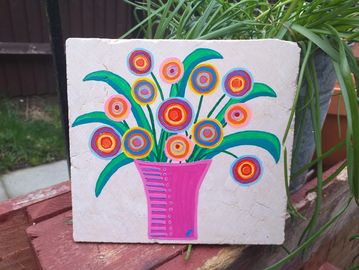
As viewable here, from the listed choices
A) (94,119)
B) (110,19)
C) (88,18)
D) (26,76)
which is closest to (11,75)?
(26,76)

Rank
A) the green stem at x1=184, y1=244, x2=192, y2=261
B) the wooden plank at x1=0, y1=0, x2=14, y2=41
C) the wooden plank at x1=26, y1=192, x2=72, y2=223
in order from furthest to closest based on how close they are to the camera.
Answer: the wooden plank at x1=0, y1=0, x2=14, y2=41, the wooden plank at x1=26, y1=192, x2=72, y2=223, the green stem at x1=184, y1=244, x2=192, y2=261

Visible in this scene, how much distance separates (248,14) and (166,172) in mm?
322

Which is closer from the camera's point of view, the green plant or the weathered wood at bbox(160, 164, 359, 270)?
the green plant

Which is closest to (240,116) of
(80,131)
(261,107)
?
(261,107)

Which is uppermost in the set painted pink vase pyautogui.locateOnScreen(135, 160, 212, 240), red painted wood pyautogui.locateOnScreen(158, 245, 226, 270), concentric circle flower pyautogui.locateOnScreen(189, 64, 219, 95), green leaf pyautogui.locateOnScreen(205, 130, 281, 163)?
concentric circle flower pyautogui.locateOnScreen(189, 64, 219, 95)

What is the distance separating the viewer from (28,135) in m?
2.17

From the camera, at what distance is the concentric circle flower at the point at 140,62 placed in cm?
57

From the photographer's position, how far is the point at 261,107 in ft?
1.94

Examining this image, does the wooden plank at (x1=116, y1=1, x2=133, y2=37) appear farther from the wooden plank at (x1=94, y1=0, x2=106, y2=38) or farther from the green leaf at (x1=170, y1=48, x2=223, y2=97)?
the green leaf at (x1=170, y1=48, x2=223, y2=97)

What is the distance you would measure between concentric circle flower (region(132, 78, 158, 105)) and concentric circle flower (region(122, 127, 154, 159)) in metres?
0.05

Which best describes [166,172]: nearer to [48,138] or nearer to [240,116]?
[240,116]

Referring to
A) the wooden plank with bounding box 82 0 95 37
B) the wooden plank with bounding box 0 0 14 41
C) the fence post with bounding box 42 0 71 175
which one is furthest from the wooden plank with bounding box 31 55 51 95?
the fence post with bounding box 42 0 71 175

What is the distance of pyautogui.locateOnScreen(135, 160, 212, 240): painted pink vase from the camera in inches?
23.6

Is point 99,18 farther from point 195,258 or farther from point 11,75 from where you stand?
point 195,258
